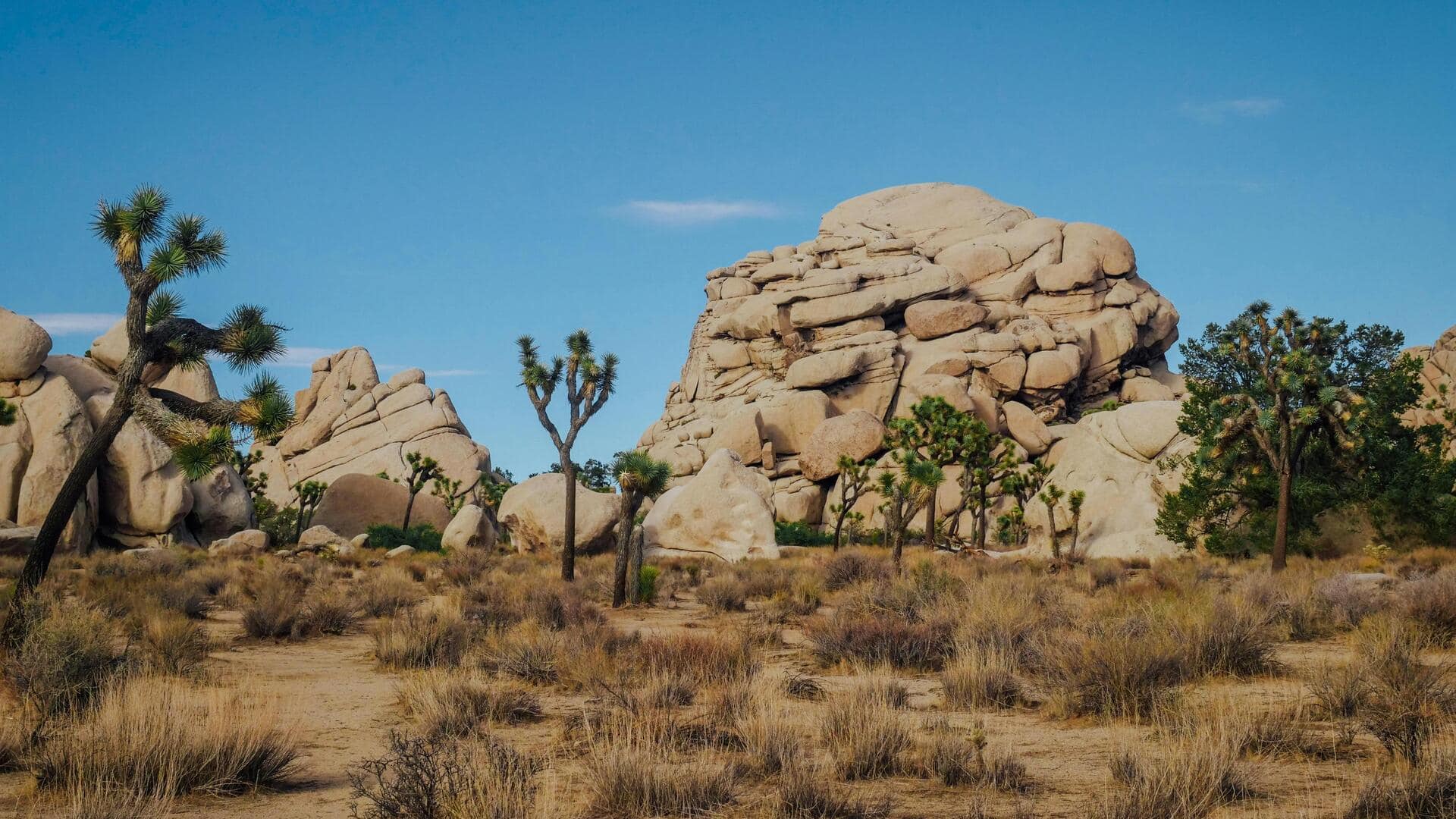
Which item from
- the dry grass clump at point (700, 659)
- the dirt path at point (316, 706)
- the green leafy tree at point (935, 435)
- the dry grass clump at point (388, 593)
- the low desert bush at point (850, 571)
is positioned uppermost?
the green leafy tree at point (935, 435)

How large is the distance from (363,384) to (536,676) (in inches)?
3222

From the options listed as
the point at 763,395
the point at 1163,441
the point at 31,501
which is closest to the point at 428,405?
the point at 763,395

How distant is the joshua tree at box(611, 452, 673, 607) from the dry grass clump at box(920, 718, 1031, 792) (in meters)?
13.6

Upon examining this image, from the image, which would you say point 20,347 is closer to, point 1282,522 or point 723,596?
point 723,596

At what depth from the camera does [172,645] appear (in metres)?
11.3

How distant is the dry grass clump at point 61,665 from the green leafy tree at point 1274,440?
25.6m

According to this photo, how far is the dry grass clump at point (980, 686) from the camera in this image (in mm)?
9484

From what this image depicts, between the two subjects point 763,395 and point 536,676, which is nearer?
point 536,676

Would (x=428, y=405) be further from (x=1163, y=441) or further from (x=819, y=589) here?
(x=819, y=589)

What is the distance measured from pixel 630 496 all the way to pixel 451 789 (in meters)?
16.1

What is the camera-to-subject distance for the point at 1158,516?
37.8m

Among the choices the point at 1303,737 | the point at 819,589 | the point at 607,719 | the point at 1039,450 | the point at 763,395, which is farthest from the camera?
the point at 763,395

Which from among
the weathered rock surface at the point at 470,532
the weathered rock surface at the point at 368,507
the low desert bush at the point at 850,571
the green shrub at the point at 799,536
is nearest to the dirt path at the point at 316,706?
the low desert bush at the point at 850,571

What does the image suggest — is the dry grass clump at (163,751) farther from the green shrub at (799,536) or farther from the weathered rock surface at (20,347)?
the green shrub at (799,536)
